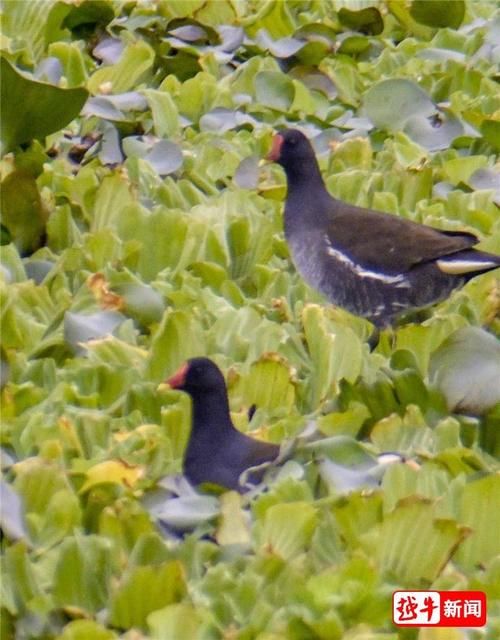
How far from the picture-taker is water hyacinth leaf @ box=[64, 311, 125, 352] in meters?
3.72

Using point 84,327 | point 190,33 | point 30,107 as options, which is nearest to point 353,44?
point 190,33

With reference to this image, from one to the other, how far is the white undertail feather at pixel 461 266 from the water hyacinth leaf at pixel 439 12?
1.98 metres

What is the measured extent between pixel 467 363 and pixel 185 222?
95 centimetres

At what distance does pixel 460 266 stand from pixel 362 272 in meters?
0.32

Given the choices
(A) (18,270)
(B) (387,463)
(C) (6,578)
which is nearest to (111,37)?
(A) (18,270)

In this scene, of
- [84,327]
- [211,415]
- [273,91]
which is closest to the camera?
[211,415]

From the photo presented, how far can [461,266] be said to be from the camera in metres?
4.15

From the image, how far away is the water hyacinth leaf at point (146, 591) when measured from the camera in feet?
9.03

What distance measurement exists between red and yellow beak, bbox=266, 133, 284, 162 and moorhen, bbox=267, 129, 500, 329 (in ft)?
0.53

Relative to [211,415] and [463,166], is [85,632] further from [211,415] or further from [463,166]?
[463,166]

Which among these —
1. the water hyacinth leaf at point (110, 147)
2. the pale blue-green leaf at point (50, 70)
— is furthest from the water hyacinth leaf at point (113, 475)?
the pale blue-green leaf at point (50, 70)

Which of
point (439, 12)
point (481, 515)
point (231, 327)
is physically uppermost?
point (481, 515)

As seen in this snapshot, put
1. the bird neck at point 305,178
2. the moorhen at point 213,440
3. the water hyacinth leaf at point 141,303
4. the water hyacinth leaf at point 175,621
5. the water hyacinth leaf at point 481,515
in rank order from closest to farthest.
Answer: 1. the water hyacinth leaf at point 175,621
2. the water hyacinth leaf at point 481,515
3. the moorhen at point 213,440
4. the water hyacinth leaf at point 141,303
5. the bird neck at point 305,178

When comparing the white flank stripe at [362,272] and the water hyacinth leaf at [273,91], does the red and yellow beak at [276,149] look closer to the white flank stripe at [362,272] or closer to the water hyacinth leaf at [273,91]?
the white flank stripe at [362,272]
